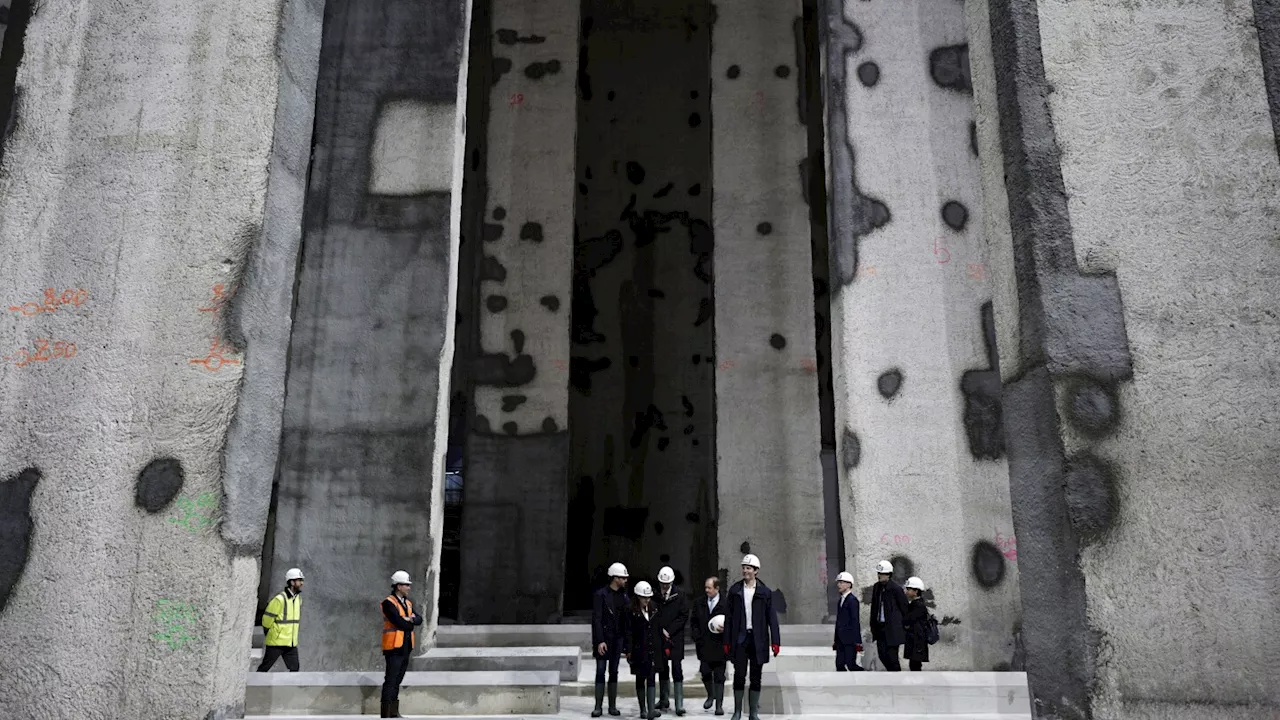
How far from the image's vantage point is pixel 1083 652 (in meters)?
3.29

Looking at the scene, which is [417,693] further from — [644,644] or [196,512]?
[196,512]

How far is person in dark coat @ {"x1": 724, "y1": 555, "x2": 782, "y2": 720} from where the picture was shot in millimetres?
6523

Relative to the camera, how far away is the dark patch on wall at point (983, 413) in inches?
349

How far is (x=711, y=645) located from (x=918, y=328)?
3.60 metres

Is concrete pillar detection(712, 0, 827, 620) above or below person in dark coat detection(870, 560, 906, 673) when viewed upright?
above

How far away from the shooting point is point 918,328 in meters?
9.09

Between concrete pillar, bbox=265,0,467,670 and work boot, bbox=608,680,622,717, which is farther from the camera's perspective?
concrete pillar, bbox=265,0,467,670

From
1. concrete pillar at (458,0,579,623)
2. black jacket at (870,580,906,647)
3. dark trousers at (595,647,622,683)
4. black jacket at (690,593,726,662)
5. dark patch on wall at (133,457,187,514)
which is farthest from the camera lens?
concrete pillar at (458,0,579,623)

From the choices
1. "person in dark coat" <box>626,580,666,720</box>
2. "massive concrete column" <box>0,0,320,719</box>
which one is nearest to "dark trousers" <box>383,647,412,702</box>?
"person in dark coat" <box>626,580,666,720</box>

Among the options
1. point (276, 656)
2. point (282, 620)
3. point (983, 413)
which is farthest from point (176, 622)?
point (983, 413)

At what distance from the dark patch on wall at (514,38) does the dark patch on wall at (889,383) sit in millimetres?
7934

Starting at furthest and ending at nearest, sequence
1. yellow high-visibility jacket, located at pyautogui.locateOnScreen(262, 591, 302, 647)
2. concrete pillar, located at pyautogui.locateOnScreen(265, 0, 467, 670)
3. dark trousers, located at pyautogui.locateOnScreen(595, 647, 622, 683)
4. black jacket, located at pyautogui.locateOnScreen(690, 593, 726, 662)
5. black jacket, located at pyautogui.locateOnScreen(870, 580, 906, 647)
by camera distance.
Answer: concrete pillar, located at pyautogui.locateOnScreen(265, 0, 467, 670) < yellow high-visibility jacket, located at pyautogui.locateOnScreen(262, 591, 302, 647) < black jacket, located at pyautogui.locateOnScreen(870, 580, 906, 647) < black jacket, located at pyautogui.locateOnScreen(690, 593, 726, 662) < dark trousers, located at pyautogui.locateOnScreen(595, 647, 622, 683)

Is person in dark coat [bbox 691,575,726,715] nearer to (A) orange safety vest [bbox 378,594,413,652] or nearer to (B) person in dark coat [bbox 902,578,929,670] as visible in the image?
(B) person in dark coat [bbox 902,578,929,670]

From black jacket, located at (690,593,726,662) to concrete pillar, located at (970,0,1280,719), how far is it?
4032mm
